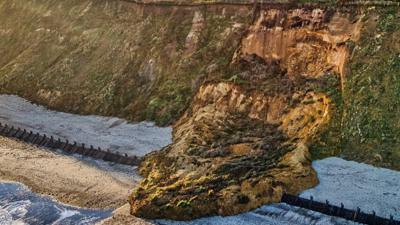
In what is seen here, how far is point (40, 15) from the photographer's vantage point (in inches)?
3287

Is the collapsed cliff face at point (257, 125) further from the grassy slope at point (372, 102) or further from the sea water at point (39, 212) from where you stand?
the sea water at point (39, 212)

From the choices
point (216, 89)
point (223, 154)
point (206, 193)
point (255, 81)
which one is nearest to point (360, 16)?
point (255, 81)

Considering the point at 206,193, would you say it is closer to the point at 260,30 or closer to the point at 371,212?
the point at 371,212

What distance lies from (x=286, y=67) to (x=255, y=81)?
3640 mm

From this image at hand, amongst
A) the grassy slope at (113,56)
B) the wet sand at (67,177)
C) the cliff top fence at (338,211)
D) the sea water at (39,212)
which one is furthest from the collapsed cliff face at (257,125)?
the grassy slope at (113,56)

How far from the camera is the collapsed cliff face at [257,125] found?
3803cm

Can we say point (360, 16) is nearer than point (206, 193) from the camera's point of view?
No

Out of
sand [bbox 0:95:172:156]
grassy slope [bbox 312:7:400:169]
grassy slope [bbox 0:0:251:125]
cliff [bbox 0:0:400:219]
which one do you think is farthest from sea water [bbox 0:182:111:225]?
grassy slope [bbox 312:7:400:169]

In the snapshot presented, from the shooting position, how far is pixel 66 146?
53.1 meters

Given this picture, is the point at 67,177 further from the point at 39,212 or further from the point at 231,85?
the point at 231,85

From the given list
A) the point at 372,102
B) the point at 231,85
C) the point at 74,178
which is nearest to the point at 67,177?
the point at 74,178

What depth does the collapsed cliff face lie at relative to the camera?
38031 mm

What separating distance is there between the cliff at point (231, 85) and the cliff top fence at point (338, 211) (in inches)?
44.5

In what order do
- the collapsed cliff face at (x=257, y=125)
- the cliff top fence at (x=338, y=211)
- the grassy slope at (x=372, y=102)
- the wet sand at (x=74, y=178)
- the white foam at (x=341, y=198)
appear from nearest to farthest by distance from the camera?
the cliff top fence at (x=338, y=211) → the white foam at (x=341, y=198) → the collapsed cliff face at (x=257, y=125) → the wet sand at (x=74, y=178) → the grassy slope at (x=372, y=102)
